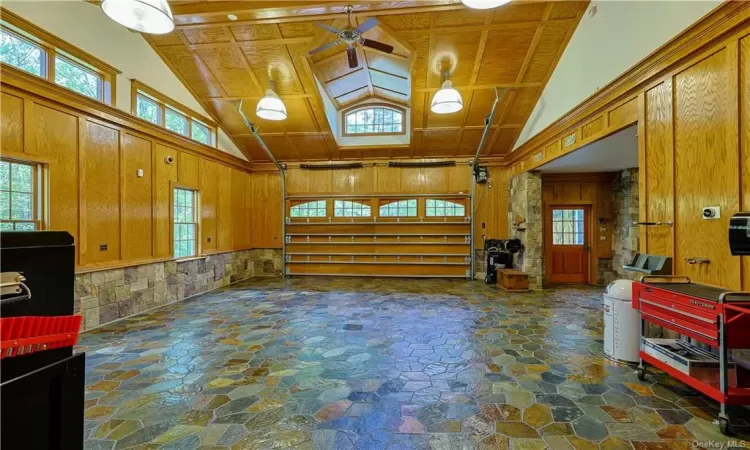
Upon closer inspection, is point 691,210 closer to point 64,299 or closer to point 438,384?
point 438,384

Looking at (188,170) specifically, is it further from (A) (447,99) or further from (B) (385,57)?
(A) (447,99)

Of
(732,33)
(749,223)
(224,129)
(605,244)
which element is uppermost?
(224,129)

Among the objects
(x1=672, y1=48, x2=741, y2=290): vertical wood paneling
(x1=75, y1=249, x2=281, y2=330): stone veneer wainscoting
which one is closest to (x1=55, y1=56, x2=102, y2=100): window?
(x1=75, y1=249, x2=281, y2=330): stone veneer wainscoting

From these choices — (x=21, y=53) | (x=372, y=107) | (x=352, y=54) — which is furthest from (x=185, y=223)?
(x=372, y=107)

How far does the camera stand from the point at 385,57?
20.0 feet

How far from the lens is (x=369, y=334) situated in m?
4.08

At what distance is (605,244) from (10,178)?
35.2 feet

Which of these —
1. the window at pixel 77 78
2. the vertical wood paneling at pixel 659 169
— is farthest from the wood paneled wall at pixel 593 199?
the window at pixel 77 78

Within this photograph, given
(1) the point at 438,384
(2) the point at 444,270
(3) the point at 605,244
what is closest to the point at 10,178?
(1) the point at 438,384

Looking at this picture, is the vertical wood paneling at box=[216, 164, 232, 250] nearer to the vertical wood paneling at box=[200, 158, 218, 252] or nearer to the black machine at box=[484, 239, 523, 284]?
the vertical wood paneling at box=[200, 158, 218, 252]

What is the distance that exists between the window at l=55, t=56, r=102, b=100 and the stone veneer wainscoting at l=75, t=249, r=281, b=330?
8.52 feet

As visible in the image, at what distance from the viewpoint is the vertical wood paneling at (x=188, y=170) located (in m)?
6.18

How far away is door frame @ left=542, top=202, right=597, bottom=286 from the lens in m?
7.61

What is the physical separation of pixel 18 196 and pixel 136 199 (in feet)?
5.17
